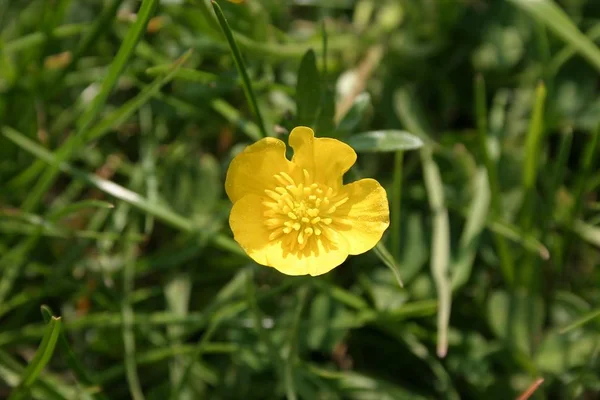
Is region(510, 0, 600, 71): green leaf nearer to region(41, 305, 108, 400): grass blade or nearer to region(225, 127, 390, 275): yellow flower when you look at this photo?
region(225, 127, 390, 275): yellow flower

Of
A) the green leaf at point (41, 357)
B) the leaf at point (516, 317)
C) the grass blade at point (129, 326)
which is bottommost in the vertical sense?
the grass blade at point (129, 326)

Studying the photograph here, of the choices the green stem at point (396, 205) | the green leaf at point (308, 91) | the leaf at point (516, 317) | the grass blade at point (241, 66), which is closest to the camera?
the grass blade at point (241, 66)

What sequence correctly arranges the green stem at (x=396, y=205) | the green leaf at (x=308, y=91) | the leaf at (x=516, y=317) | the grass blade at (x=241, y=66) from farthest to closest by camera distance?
1. the leaf at (x=516, y=317)
2. the green stem at (x=396, y=205)
3. the green leaf at (x=308, y=91)
4. the grass blade at (x=241, y=66)

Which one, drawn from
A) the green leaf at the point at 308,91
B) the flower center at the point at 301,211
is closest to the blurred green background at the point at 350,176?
the green leaf at the point at 308,91

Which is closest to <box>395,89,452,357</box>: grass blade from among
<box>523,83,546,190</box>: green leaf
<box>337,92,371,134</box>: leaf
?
<box>523,83,546,190</box>: green leaf

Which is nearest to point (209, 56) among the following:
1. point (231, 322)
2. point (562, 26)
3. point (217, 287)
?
point (217, 287)

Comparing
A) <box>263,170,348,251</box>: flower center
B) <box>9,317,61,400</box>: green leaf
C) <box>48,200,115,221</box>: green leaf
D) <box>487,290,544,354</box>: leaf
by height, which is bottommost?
<box>487,290,544,354</box>: leaf

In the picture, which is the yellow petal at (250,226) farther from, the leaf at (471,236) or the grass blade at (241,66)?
the leaf at (471,236)
